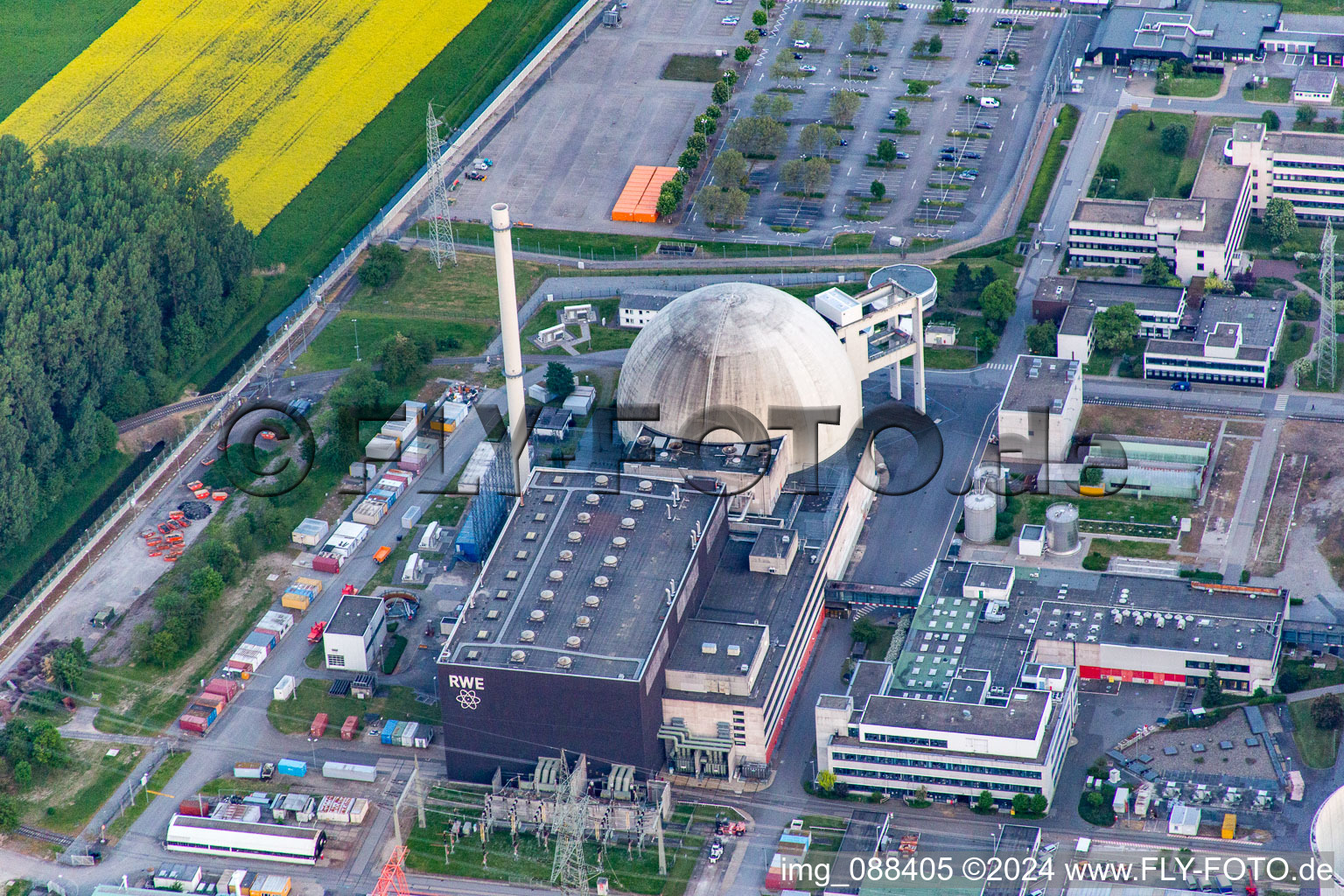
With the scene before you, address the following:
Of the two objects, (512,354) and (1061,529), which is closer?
(1061,529)

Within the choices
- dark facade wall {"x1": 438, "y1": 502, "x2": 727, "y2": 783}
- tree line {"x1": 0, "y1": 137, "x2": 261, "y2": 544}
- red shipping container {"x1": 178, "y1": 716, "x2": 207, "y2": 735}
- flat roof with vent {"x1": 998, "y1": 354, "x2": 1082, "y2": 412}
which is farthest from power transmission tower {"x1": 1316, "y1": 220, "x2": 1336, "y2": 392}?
tree line {"x1": 0, "y1": 137, "x2": 261, "y2": 544}

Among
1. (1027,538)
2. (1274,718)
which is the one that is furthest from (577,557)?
(1274,718)

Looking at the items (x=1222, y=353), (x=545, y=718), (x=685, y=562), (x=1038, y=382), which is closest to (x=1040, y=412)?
(x=1038, y=382)

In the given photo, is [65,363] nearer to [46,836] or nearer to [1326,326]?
[46,836]

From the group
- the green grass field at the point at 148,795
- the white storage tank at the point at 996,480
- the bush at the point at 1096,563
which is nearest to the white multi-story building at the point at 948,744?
the bush at the point at 1096,563

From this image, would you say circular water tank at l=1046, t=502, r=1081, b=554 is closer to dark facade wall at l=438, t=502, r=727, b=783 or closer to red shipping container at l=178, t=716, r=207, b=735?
dark facade wall at l=438, t=502, r=727, b=783

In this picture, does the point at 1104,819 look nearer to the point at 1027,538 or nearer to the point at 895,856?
the point at 895,856

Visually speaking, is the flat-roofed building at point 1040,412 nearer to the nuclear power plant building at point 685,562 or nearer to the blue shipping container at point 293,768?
the nuclear power plant building at point 685,562
